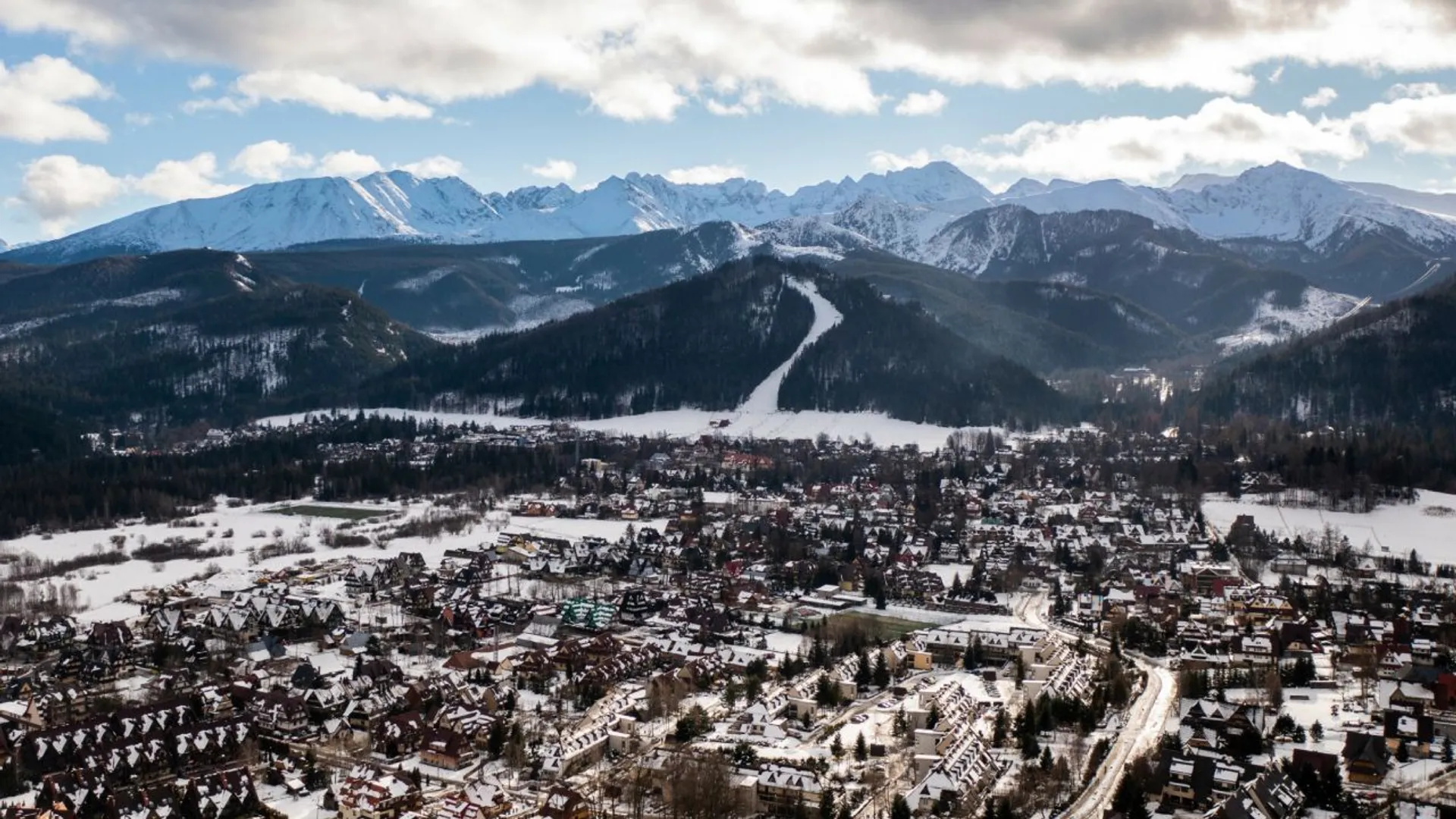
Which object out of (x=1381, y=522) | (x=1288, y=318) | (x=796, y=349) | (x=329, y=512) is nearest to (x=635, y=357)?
(x=796, y=349)

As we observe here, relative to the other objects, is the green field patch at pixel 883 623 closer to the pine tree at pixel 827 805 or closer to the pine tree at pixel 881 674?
the pine tree at pixel 881 674

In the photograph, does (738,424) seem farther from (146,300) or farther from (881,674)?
(146,300)

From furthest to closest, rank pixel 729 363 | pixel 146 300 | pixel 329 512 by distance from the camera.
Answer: pixel 146 300 → pixel 729 363 → pixel 329 512

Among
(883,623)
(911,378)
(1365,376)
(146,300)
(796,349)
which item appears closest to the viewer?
(883,623)

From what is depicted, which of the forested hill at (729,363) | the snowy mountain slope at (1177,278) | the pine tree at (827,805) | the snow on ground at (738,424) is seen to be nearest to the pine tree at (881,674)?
the pine tree at (827,805)

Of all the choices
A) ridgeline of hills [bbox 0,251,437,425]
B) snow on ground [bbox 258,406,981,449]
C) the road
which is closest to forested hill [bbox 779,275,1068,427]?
snow on ground [bbox 258,406,981,449]

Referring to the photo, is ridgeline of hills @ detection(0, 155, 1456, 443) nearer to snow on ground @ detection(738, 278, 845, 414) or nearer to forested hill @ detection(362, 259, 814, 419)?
forested hill @ detection(362, 259, 814, 419)
